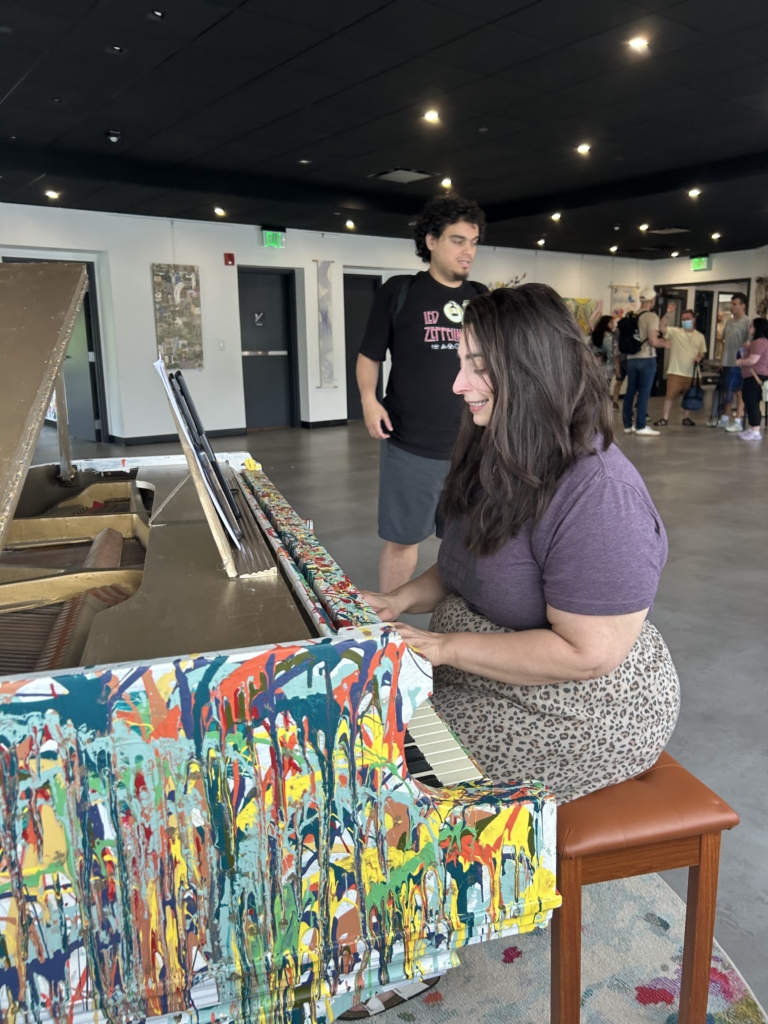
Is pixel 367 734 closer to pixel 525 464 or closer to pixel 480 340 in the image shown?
pixel 525 464

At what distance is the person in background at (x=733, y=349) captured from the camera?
10.1 meters

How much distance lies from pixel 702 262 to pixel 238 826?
53.2ft

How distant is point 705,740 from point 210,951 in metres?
2.07

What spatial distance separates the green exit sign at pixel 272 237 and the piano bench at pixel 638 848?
10420mm

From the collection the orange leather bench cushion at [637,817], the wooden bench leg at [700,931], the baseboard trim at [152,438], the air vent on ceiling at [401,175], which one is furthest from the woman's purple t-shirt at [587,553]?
the baseboard trim at [152,438]

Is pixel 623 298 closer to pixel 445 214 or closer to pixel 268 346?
pixel 268 346

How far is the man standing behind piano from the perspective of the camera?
10.0 feet

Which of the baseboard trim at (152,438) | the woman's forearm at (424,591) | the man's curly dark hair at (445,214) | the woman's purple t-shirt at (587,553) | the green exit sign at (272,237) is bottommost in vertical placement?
the baseboard trim at (152,438)

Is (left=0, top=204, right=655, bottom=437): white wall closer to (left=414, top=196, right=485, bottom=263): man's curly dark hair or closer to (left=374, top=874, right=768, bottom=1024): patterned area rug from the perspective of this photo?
(left=414, top=196, right=485, bottom=263): man's curly dark hair

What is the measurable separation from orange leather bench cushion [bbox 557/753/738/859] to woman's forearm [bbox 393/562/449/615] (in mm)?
577

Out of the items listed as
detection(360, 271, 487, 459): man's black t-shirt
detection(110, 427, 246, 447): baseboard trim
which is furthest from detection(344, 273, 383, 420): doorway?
detection(360, 271, 487, 459): man's black t-shirt

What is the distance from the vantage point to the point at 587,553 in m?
1.26

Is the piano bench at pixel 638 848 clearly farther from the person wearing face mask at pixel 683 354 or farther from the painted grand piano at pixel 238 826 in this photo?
the person wearing face mask at pixel 683 354

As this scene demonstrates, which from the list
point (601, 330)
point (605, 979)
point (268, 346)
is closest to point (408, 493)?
point (605, 979)
